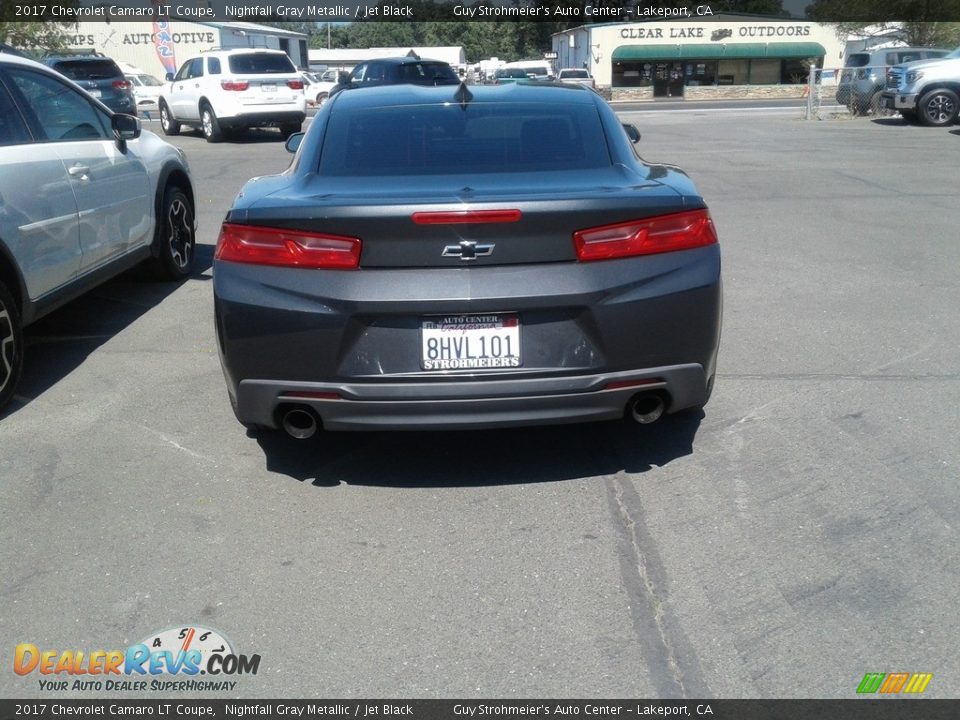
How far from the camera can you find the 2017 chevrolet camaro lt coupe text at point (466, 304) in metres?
Result: 3.65

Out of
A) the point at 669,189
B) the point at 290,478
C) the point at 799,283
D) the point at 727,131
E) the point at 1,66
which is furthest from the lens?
the point at 727,131

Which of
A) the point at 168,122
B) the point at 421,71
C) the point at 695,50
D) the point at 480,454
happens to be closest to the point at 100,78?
the point at 168,122

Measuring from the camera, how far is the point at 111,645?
3.07 m

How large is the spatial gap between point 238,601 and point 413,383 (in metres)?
0.99

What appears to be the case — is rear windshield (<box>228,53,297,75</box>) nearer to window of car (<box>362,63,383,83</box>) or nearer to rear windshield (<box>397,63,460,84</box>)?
window of car (<box>362,63,383,83</box>)

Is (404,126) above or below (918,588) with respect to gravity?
above

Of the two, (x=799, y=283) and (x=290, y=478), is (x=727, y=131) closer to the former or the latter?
(x=799, y=283)

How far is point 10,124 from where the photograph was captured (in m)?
5.45

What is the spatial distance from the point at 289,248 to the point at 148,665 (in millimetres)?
1570

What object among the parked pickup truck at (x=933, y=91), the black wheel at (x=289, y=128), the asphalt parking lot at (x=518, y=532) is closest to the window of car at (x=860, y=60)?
the parked pickup truck at (x=933, y=91)

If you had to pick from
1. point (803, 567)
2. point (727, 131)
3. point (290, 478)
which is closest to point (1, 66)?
point (290, 478)

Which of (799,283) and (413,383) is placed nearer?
(413,383)

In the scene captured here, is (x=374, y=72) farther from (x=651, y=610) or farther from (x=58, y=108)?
(x=651, y=610)

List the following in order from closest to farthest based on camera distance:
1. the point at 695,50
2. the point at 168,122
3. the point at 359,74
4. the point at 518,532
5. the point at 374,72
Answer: the point at 518,532 < the point at 374,72 < the point at 359,74 < the point at 168,122 < the point at 695,50
